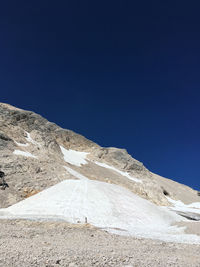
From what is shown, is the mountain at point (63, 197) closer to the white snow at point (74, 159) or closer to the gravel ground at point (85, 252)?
the gravel ground at point (85, 252)

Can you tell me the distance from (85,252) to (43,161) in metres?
23.7

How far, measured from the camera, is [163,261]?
5.64 metres

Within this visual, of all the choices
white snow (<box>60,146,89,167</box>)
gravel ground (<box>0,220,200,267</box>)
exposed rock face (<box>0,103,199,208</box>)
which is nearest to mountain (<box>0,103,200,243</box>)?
exposed rock face (<box>0,103,199,208</box>)

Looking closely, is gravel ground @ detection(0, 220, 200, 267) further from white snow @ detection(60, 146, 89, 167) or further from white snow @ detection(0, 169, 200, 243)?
white snow @ detection(60, 146, 89, 167)

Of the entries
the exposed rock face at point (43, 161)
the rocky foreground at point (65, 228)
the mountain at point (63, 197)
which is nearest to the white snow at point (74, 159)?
the exposed rock face at point (43, 161)

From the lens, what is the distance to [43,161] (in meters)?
28.0

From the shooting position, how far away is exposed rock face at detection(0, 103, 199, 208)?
72.3 ft

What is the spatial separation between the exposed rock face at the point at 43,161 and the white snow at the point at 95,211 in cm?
486

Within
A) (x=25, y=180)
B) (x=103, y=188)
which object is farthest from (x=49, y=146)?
(x=103, y=188)

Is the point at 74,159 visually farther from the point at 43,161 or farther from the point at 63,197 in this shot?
the point at 63,197

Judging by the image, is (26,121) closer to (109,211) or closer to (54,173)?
(54,173)

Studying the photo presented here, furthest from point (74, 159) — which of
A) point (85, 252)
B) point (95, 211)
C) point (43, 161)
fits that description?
point (85, 252)

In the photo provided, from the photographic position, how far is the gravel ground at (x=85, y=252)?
4.87m

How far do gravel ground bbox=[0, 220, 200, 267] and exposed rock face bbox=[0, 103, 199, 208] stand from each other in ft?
41.8
